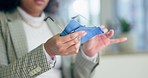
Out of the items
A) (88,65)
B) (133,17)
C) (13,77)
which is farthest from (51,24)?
(133,17)

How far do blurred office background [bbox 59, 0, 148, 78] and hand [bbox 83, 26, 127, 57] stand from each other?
516 millimetres

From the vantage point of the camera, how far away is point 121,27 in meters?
1.70

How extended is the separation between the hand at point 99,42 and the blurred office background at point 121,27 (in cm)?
52

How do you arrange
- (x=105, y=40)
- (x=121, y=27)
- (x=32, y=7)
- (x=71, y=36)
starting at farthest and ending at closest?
(x=121, y=27), (x=32, y=7), (x=105, y=40), (x=71, y=36)

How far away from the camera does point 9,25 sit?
97cm

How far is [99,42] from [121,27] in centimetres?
81

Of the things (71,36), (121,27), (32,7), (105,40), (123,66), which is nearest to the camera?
(71,36)

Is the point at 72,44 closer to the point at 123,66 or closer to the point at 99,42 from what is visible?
the point at 99,42

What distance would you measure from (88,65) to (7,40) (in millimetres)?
322

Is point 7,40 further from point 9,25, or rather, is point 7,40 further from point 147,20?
point 147,20

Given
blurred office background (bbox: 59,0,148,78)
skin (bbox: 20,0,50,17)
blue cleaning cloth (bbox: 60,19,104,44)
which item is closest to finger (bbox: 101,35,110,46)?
blue cleaning cloth (bbox: 60,19,104,44)

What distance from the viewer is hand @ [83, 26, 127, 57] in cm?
91

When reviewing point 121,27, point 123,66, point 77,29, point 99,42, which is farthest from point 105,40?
point 121,27

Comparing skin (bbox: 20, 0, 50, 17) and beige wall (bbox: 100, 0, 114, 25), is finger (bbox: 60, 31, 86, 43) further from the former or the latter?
beige wall (bbox: 100, 0, 114, 25)
